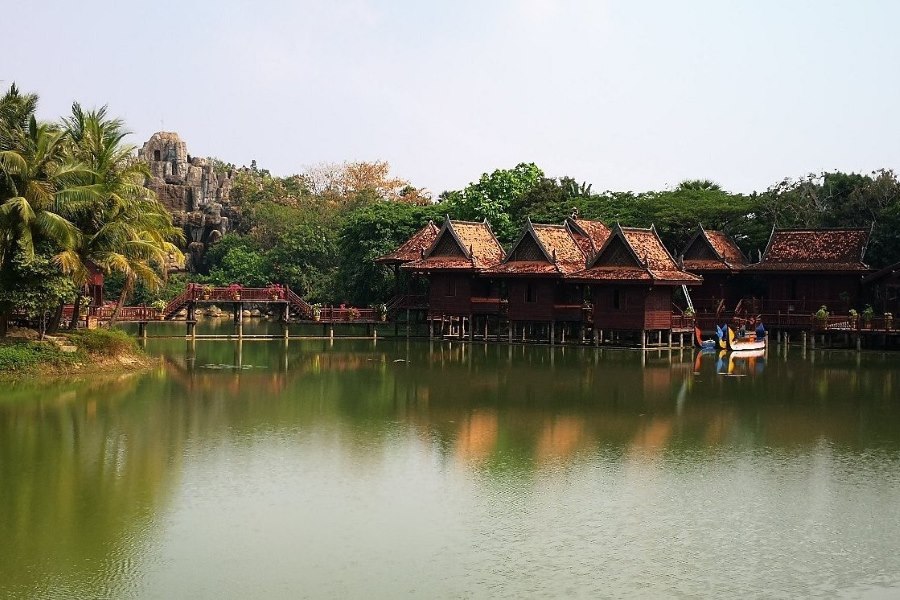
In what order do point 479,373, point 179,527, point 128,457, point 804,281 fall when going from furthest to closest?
1. point 804,281
2. point 479,373
3. point 128,457
4. point 179,527

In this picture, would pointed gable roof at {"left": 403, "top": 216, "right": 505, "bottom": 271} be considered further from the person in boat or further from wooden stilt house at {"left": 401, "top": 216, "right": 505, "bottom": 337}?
the person in boat

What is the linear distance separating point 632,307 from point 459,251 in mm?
7888

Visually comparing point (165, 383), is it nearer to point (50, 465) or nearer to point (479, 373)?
point (479, 373)

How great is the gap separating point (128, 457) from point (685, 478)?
9.28 m

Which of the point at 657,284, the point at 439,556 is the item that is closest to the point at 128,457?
the point at 439,556

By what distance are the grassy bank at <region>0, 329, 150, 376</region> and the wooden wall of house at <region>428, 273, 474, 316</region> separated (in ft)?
50.1

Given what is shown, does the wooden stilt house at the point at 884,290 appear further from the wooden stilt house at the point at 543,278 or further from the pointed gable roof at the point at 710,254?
the wooden stilt house at the point at 543,278

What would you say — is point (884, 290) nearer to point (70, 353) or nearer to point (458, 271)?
point (458, 271)

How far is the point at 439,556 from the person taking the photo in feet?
44.8

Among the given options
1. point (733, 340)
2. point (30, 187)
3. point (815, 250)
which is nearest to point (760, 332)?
point (733, 340)

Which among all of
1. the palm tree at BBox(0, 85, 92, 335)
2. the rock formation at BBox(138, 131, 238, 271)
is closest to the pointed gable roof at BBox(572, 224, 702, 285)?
the palm tree at BBox(0, 85, 92, 335)

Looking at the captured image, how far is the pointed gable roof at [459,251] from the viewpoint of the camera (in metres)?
44.8

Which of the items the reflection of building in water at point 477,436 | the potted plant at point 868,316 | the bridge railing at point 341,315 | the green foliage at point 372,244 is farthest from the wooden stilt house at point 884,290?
the reflection of building in water at point 477,436

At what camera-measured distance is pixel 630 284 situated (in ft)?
132
